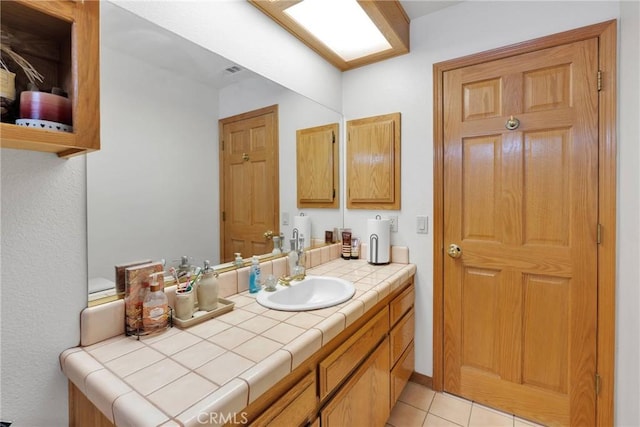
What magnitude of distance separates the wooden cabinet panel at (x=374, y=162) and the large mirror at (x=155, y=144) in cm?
88

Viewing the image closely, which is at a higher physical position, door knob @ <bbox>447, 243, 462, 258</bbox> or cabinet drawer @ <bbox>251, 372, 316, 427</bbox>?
door knob @ <bbox>447, 243, 462, 258</bbox>

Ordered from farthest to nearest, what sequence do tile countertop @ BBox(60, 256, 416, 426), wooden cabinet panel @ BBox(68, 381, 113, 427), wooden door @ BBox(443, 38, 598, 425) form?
wooden door @ BBox(443, 38, 598, 425), wooden cabinet panel @ BBox(68, 381, 113, 427), tile countertop @ BBox(60, 256, 416, 426)

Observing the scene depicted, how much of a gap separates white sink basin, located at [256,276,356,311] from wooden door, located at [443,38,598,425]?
80cm

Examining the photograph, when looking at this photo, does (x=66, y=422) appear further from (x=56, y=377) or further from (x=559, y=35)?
(x=559, y=35)

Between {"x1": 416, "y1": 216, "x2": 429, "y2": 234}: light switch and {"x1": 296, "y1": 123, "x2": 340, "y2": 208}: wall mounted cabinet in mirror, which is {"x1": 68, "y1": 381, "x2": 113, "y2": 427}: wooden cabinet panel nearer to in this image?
{"x1": 296, "y1": 123, "x2": 340, "y2": 208}: wall mounted cabinet in mirror

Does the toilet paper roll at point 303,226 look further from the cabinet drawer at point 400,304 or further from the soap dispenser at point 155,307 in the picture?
the soap dispenser at point 155,307

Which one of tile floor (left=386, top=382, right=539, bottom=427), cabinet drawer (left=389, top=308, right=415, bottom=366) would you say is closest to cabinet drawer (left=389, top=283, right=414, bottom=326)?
cabinet drawer (left=389, top=308, right=415, bottom=366)

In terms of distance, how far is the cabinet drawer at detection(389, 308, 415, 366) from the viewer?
1578 millimetres

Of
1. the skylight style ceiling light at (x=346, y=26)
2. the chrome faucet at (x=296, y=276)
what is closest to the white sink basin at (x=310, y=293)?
the chrome faucet at (x=296, y=276)

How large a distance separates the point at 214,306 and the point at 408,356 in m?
1.33

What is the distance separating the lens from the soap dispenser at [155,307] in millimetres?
938

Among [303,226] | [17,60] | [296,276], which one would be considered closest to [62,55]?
[17,60]

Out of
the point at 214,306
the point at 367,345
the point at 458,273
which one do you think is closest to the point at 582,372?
the point at 458,273

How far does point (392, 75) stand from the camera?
6.59 feet
